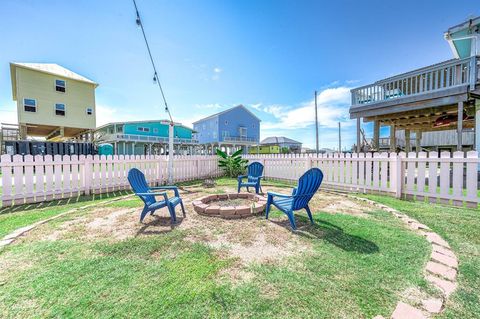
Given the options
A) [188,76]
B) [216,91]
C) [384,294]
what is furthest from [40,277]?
[216,91]

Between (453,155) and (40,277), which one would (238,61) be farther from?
(40,277)

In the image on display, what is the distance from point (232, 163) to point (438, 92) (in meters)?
8.97

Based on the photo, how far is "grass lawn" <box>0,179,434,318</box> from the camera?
5.25 feet

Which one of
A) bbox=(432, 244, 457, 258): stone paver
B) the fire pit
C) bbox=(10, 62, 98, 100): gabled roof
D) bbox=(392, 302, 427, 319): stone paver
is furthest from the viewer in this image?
bbox=(10, 62, 98, 100): gabled roof

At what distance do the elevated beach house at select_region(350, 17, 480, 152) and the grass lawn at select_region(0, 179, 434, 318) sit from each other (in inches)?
288

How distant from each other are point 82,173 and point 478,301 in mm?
8231

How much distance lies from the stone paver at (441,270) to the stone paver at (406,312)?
0.80 meters

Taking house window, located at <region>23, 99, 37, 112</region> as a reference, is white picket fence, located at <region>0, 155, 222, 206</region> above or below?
below

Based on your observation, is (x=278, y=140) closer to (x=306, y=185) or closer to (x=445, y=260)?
(x=306, y=185)

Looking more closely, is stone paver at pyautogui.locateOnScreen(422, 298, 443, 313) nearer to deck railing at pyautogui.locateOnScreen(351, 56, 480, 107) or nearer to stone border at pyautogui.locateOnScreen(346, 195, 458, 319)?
stone border at pyautogui.locateOnScreen(346, 195, 458, 319)

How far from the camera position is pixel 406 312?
4.92 ft

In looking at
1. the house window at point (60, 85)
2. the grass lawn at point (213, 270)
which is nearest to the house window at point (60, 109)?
the house window at point (60, 85)

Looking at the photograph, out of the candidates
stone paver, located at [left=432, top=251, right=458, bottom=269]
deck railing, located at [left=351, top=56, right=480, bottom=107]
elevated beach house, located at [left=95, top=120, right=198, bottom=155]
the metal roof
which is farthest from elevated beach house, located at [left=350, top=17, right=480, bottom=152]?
the metal roof

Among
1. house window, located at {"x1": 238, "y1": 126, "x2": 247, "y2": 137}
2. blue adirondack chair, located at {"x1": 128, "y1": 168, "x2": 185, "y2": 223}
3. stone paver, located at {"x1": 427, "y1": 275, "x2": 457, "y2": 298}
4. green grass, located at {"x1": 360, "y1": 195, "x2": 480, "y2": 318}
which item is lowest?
green grass, located at {"x1": 360, "y1": 195, "x2": 480, "y2": 318}
